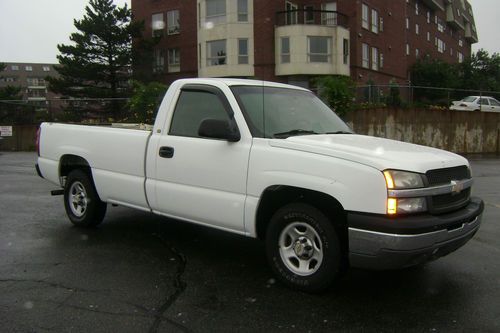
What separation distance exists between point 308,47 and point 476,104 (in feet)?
48.1

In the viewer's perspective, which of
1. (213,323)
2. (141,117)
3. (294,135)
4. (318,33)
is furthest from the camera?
(318,33)

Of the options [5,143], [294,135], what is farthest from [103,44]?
[294,135]

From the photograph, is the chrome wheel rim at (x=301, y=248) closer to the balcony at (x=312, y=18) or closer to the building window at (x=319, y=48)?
the building window at (x=319, y=48)

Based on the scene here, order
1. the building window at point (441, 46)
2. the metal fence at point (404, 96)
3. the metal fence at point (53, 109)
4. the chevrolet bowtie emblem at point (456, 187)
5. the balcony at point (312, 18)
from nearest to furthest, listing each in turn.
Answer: the chevrolet bowtie emblem at point (456, 187) < the metal fence at point (404, 96) < the metal fence at point (53, 109) < the balcony at point (312, 18) < the building window at point (441, 46)

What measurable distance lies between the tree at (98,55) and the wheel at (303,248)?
34971 millimetres

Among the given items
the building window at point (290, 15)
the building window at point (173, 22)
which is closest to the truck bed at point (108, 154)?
the building window at point (290, 15)

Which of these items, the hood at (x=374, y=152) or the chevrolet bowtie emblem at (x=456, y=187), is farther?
the chevrolet bowtie emblem at (x=456, y=187)

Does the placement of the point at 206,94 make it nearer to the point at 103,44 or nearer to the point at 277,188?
the point at 277,188

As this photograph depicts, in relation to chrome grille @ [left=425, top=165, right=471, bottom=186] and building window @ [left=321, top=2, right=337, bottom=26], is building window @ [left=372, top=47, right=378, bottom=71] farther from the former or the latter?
chrome grille @ [left=425, top=165, right=471, bottom=186]

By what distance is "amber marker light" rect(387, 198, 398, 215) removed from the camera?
3.80 meters

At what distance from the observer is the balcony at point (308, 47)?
3442 cm

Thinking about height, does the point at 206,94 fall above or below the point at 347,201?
above

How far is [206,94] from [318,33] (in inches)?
1227

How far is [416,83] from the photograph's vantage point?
5041 cm
